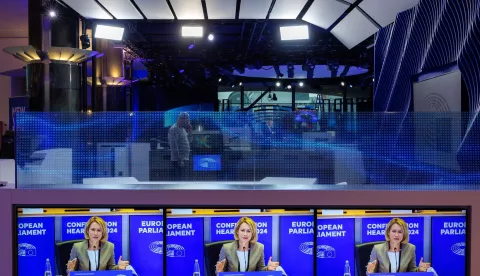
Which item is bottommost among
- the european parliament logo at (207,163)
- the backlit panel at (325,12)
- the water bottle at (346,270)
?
the water bottle at (346,270)

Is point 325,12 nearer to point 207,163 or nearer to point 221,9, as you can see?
point 221,9

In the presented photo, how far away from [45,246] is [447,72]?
4.16m

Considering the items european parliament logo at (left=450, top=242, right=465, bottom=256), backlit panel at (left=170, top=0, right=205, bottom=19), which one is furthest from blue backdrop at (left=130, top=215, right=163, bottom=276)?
backlit panel at (left=170, top=0, right=205, bottom=19)

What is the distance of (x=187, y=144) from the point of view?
103 inches

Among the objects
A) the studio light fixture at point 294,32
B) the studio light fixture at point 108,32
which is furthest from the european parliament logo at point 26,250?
the studio light fixture at point 108,32

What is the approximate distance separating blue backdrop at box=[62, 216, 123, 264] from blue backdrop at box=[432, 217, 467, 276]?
1603mm

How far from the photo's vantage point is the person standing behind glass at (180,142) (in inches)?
101

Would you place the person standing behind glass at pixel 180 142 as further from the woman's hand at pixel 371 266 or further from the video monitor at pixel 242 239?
the woman's hand at pixel 371 266

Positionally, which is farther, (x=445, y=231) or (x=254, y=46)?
(x=254, y=46)

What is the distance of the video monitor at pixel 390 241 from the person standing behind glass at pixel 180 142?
0.78 metres


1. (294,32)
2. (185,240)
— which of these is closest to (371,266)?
(185,240)

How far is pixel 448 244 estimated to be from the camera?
2445 mm

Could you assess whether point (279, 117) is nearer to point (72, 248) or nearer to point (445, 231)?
point (445, 231)

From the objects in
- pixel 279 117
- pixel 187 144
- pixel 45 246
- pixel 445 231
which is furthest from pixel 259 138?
pixel 45 246
